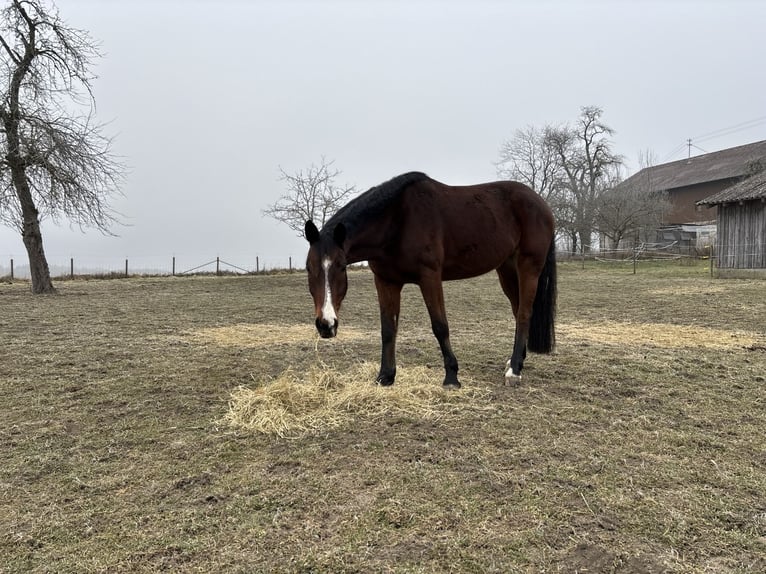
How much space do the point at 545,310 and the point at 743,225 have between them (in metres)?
18.2

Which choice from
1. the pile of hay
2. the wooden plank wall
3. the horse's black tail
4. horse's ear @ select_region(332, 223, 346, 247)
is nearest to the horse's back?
the horse's black tail

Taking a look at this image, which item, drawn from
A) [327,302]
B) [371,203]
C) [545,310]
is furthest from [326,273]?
[545,310]

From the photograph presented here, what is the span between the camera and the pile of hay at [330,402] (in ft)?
11.2

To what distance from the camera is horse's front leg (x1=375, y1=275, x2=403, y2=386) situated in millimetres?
4367

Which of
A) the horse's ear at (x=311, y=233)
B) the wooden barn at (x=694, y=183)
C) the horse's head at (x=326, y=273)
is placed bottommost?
the horse's head at (x=326, y=273)

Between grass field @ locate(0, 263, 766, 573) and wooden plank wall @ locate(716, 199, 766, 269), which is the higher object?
wooden plank wall @ locate(716, 199, 766, 269)

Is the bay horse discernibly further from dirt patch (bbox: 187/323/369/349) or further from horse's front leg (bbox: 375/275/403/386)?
dirt patch (bbox: 187/323/369/349)

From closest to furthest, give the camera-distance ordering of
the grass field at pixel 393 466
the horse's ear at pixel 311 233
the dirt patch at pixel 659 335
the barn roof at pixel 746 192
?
the grass field at pixel 393 466 → the horse's ear at pixel 311 233 → the dirt patch at pixel 659 335 → the barn roof at pixel 746 192

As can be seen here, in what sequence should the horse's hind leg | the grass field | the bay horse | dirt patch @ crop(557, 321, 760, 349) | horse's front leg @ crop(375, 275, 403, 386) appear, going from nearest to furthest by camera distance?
the grass field
the bay horse
horse's front leg @ crop(375, 275, 403, 386)
the horse's hind leg
dirt patch @ crop(557, 321, 760, 349)

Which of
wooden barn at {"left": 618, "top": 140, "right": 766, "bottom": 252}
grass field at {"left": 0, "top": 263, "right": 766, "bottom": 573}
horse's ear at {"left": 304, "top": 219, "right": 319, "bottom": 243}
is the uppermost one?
wooden barn at {"left": 618, "top": 140, "right": 766, "bottom": 252}

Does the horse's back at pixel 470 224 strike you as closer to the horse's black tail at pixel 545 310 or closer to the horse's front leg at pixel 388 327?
→ the horse's black tail at pixel 545 310

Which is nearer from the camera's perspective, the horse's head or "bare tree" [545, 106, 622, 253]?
the horse's head

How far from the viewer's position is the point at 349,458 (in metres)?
2.83

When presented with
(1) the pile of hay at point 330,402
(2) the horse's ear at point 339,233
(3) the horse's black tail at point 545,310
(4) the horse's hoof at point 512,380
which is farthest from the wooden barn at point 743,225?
(2) the horse's ear at point 339,233
